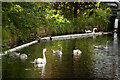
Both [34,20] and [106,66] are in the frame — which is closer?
[106,66]

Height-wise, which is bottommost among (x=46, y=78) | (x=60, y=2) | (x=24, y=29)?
(x=46, y=78)

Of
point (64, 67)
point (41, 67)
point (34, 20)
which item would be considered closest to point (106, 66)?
point (64, 67)

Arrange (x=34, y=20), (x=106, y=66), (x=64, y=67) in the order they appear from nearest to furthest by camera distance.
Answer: (x=64, y=67), (x=106, y=66), (x=34, y=20)

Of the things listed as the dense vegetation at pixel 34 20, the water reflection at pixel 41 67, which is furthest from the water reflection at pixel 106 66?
the dense vegetation at pixel 34 20

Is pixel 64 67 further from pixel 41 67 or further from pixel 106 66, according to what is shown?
pixel 106 66

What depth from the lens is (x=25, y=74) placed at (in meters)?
13.3

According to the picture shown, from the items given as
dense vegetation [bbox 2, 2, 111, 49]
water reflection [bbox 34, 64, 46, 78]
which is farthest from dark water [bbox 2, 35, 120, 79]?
dense vegetation [bbox 2, 2, 111, 49]

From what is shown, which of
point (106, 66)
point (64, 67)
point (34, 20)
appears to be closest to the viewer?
point (64, 67)

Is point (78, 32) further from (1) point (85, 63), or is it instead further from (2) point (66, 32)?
(1) point (85, 63)

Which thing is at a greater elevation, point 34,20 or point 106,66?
point 34,20

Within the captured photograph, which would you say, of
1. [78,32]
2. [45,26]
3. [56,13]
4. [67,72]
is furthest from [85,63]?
[78,32]

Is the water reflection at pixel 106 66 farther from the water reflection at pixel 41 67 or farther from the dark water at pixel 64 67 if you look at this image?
the water reflection at pixel 41 67

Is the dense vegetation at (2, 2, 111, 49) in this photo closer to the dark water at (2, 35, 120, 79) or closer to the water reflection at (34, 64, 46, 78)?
the dark water at (2, 35, 120, 79)

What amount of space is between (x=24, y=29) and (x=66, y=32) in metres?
13.9
